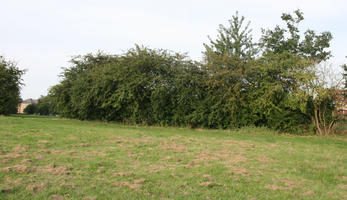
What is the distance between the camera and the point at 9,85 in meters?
22.1

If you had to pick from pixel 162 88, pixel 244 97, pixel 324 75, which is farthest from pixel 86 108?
pixel 324 75

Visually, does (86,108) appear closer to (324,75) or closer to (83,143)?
(83,143)

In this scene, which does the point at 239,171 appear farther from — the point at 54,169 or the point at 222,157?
the point at 54,169

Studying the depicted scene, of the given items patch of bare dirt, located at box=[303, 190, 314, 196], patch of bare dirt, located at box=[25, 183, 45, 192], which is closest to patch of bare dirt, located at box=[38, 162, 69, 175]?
patch of bare dirt, located at box=[25, 183, 45, 192]

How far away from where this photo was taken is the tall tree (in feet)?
70.5

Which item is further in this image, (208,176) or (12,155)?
(12,155)

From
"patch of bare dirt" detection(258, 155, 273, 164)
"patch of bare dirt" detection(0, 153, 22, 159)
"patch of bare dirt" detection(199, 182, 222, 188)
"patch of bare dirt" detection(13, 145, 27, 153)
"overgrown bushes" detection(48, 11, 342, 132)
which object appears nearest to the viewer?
"patch of bare dirt" detection(199, 182, 222, 188)

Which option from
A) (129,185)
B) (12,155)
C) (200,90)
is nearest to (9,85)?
(200,90)

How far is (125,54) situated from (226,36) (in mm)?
19963

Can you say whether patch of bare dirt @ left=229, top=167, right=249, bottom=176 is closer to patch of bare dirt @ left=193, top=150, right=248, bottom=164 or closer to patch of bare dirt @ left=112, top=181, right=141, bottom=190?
patch of bare dirt @ left=193, top=150, right=248, bottom=164

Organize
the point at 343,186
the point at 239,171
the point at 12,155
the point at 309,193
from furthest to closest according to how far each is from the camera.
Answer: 1. the point at 12,155
2. the point at 239,171
3. the point at 343,186
4. the point at 309,193

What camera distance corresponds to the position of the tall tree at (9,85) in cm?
2148

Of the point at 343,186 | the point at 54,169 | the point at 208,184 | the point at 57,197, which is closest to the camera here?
the point at 57,197

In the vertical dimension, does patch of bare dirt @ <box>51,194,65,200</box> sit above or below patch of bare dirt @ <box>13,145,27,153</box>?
below
